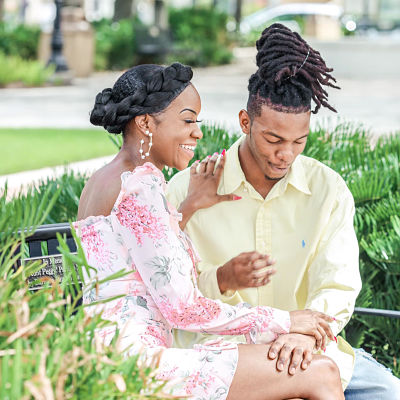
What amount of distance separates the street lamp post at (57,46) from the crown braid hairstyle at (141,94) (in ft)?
61.0

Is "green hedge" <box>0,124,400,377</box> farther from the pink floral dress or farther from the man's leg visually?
the pink floral dress

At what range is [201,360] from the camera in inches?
89.4

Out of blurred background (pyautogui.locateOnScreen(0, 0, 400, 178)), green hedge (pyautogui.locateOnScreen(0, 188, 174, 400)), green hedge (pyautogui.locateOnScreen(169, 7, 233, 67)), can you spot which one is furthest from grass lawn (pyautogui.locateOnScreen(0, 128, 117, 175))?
green hedge (pyautogui.locateOnScreen(169, 7, 233, 67))

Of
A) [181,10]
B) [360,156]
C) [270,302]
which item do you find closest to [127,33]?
[181,10]

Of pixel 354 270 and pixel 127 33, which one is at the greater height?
pixel 354 270

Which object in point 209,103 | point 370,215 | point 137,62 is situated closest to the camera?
point 370,215

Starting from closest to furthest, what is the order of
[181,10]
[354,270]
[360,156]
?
[354,270] → [360,156] → [181,10]

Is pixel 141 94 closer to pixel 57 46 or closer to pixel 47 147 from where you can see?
pixel 47 147

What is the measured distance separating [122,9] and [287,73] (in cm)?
2717

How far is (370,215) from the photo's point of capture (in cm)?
423

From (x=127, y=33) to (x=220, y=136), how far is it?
21342 mm

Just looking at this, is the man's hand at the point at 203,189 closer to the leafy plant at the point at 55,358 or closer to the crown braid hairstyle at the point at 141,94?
the crown braid hairstyle at the point at 141,94

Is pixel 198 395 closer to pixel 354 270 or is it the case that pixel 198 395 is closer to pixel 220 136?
pixel 354 270

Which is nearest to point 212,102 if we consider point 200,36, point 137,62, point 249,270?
point 137,62
